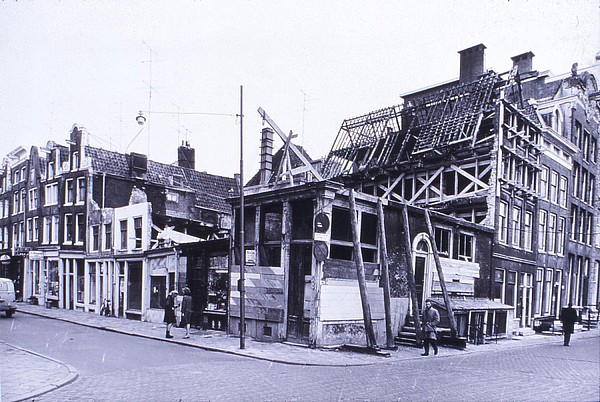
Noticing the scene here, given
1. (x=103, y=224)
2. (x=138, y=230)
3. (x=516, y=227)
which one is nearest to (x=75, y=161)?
(x=103, y=224)

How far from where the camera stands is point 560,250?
29688 millimetres

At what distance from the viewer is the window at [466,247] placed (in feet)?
68.2

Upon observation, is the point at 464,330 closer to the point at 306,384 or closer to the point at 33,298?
the point at 306,384

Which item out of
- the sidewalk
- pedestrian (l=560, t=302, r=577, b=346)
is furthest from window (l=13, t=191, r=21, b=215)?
pedestrian (l=560, t=302, r=577, b=346)

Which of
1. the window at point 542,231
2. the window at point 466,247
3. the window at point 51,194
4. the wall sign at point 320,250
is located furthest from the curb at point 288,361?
the window at point 51,194

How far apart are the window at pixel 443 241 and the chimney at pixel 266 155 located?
399 inches

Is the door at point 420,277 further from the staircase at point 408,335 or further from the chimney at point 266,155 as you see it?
the chimney at point 266,155

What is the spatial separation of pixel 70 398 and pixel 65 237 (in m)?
27.8

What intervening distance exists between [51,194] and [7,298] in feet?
43.5

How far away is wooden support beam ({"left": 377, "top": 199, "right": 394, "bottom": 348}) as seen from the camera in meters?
15.2

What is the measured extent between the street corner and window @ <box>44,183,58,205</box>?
2489 centimetres

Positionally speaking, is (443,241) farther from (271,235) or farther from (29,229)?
(29,229)

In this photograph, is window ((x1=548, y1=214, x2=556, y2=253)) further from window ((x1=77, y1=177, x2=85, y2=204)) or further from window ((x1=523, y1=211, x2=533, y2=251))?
window ((x1=77, y1=177, x2=85, y2=204))

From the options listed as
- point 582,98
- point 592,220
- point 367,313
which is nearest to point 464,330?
point 367,313
